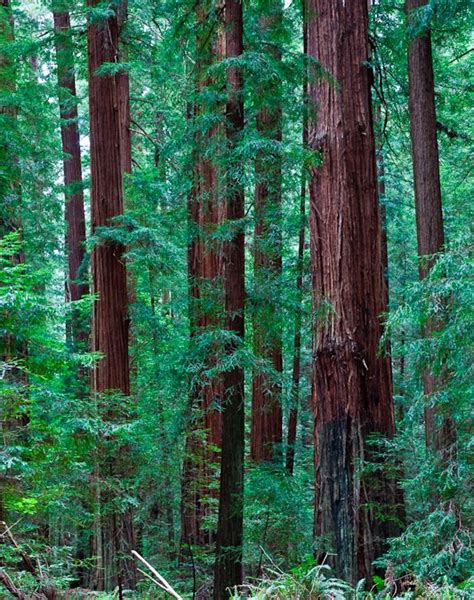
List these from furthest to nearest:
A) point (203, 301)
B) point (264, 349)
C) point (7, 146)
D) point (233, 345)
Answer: point (7, 146), point (264, 349), point (203, 301), point (233, 345)

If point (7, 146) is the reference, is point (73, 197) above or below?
above

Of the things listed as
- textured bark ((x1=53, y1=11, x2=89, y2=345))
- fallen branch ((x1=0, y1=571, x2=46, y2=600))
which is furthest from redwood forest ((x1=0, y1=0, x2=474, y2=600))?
textured bark ((x1=53, y1=11, x2=89, y2=345))

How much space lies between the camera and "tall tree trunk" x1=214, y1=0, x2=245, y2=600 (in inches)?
266

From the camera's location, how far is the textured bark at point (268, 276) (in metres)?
6.68

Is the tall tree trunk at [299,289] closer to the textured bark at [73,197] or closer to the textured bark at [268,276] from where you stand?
the textured bark at [268,276]

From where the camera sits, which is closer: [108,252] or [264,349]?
[108,252]

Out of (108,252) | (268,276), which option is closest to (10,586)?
(268,276)

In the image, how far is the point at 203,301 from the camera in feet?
24.7

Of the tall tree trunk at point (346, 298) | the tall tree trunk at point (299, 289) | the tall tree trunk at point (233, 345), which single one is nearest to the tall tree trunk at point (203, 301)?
the tall tree trunk at point (233, 345)

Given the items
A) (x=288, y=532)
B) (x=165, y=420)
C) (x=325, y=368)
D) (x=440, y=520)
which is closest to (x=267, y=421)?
(x=165, y=420)

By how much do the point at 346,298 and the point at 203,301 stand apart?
2.06 m

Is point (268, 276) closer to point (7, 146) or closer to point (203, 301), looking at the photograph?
point (203, 301)

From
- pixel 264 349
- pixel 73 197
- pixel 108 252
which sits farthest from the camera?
pixel 73 197

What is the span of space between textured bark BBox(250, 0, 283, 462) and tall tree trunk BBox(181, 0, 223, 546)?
20.8 inches
